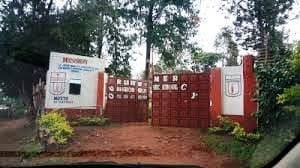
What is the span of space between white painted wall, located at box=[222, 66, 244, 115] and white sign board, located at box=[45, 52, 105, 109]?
1.96 m

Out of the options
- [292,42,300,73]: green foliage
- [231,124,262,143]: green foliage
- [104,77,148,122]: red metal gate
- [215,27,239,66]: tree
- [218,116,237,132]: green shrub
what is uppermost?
[215,27,239,66]: tree

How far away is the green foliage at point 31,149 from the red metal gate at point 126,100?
3.05 feet

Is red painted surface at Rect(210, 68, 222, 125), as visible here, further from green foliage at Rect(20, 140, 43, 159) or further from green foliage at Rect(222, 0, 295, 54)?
green foliage at Rect(20, 140, 43, 159)

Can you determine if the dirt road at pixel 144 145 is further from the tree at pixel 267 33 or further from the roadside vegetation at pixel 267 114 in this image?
the tree at pixel 267 33

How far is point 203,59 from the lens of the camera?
4820 millimetres

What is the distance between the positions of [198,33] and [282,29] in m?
0.81

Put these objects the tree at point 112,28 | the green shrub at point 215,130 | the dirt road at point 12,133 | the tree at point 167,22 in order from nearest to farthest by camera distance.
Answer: the dirt road at point 12,133 → the tree at point 167,22 → the tree at point 112,28 → the green shrub at point 215,130

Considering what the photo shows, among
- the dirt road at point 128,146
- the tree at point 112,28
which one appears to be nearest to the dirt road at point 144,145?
the dirt road at point 128,146

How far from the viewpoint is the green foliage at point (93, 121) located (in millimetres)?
4473

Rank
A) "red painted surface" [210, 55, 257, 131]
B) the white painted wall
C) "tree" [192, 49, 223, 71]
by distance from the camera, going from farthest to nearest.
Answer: the white painted wall → "red painted surface" [210, 55, 257, 131] → "tree" [192, 49, 223, 71]

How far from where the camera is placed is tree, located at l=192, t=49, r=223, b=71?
438 cm

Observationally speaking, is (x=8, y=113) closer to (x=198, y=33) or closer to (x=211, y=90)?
(x=198, y=33)

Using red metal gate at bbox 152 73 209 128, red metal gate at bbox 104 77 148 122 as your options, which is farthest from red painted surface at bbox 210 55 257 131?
red metal gate at bbox 104 77 148 122

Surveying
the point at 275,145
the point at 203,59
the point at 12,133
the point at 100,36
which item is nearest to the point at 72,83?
the point at 100,36
